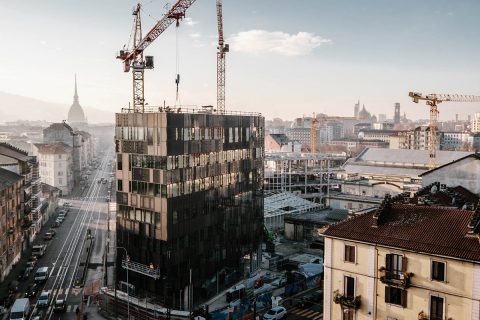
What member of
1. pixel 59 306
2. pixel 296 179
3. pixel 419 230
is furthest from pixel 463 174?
pixel 296 179

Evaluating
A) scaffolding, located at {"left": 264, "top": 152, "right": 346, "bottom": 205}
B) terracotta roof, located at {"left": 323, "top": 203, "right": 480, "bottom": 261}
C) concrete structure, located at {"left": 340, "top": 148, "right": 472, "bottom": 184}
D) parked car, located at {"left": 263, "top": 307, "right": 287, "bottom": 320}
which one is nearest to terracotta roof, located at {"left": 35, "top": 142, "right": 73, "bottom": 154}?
scaffolding, located at {"left": 264, "top": 152, "right": 346, "bottom": 205}

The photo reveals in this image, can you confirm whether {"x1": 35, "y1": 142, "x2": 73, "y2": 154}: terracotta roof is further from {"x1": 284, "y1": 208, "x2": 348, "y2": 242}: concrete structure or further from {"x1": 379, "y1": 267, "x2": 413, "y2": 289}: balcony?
{"x1": 379, "y1": 267, "x2": 413, "y2": 289}: balcony

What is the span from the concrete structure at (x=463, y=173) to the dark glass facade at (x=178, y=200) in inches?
1350

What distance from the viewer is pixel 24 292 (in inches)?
2913

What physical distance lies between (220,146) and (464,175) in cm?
3859

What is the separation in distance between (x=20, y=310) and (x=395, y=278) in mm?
48713

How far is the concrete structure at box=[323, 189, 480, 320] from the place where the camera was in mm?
39188

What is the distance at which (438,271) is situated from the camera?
40375 millimetres

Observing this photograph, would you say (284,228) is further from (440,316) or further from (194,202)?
(440,316)

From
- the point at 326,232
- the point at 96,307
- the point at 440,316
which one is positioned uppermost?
the point at 326,232

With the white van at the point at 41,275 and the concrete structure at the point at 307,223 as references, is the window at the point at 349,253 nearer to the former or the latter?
the concrete structure at the point at 307,223

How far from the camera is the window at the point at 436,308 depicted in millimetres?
40188

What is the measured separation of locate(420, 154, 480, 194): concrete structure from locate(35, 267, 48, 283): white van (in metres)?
68.7

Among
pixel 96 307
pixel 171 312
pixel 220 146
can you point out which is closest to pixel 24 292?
pixel 96 307
